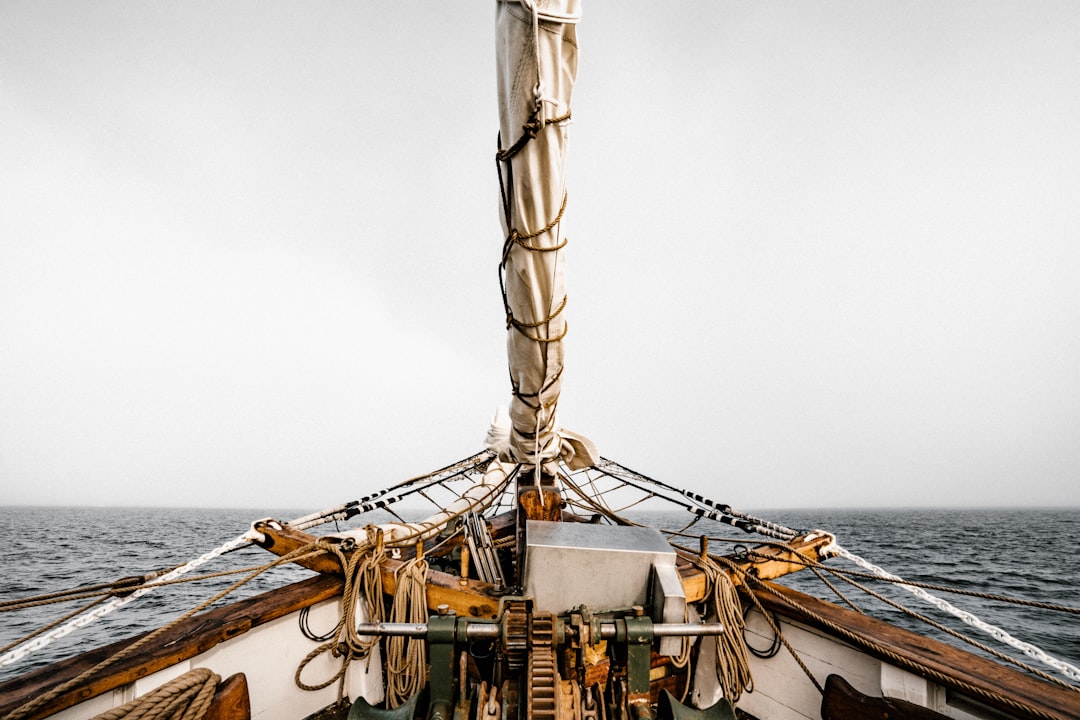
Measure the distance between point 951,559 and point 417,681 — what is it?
1080 inches

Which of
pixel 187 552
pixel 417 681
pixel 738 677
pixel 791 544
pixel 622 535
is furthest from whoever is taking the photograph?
pixel 187 552

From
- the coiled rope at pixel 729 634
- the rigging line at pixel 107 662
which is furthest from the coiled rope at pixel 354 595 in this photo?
the coiled rope at pixel 729 634

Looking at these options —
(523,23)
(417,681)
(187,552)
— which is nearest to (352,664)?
(417,681)

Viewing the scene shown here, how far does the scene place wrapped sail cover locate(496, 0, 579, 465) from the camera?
7.89 feet

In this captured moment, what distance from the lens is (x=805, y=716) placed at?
10.6 feet

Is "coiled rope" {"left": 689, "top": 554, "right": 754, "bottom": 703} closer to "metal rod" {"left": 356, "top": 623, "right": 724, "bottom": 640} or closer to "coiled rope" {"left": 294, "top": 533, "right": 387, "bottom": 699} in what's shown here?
"metal rod" {"left": 356, "top": 623, "right": 724, "bottom": 640}

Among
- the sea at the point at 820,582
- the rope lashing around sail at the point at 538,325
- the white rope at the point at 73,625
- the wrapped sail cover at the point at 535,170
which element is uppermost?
the wrapped sail cover at the point at 535,170

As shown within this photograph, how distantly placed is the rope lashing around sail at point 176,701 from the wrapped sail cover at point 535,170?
Result: 2584mm

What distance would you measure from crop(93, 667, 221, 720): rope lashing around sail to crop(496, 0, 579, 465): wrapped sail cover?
102 inches

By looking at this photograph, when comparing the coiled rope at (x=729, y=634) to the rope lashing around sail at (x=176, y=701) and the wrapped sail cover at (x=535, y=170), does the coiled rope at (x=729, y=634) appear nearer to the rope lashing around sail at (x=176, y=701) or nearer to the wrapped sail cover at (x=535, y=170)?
the wrapped sail cover at (x=535, y=170)

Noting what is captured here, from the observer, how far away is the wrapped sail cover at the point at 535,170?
94.7 inches

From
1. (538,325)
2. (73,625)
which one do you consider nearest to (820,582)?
(538,325)

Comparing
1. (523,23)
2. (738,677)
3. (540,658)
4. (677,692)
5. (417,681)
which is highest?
(523,23)

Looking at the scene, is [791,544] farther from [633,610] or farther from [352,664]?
[352,664]
